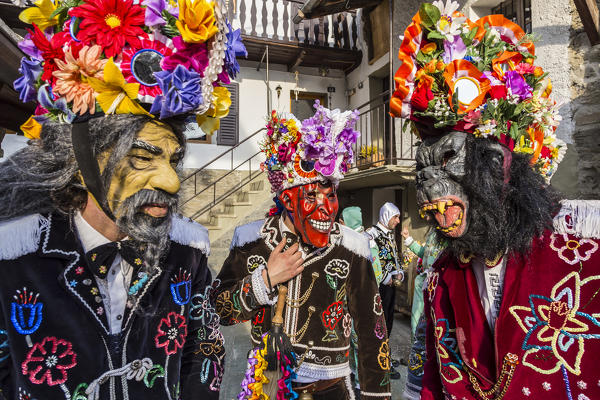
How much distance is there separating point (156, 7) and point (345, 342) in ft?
7.31

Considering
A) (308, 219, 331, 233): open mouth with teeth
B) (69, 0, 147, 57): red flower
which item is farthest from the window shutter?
(69, 0, 147, 57): red flower

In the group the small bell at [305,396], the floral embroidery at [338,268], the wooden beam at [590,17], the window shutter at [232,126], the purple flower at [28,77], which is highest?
the window shutter at [232,126]

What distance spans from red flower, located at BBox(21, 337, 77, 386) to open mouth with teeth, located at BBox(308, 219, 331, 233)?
1563 mm

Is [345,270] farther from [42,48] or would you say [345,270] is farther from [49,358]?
[42,48]

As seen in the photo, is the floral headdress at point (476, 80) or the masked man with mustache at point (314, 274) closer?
the floral headdress at point (476, 80)

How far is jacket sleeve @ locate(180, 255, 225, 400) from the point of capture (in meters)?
1.62

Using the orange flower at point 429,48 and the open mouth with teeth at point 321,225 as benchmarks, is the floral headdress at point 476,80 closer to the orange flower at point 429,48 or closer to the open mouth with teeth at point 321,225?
the orange flower at point 429,48

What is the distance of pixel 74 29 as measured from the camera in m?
1.26

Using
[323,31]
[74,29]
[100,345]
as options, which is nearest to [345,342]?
[100,345]

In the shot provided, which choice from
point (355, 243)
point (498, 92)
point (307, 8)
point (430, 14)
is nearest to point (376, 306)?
point (355, 243)

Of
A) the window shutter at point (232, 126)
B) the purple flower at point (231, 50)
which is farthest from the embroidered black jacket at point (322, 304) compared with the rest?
the window shutter at point (232, 126)

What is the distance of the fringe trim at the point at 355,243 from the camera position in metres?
2.59

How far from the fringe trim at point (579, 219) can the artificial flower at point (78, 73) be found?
6.37 feet

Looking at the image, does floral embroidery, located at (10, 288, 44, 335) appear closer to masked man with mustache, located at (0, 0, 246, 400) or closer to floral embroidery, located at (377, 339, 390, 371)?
masked man with mustache, located at (0, 0, 246, 400)
